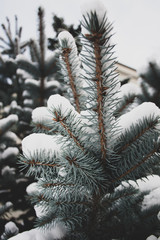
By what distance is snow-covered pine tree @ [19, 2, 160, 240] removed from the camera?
16.4 inches

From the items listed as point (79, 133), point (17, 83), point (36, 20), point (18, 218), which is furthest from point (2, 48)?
point (79, 133)

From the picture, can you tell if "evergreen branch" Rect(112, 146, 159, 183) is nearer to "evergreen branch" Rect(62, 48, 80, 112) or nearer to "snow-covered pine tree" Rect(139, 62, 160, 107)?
"evergreen branch" Rect(62, 48, 80, 112)

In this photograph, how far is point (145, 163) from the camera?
56 centimetres

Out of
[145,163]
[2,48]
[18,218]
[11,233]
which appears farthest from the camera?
[2,48]

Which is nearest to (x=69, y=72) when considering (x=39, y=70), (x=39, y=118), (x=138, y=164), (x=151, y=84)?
(x=39, y=118)

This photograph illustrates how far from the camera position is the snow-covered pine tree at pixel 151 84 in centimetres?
130

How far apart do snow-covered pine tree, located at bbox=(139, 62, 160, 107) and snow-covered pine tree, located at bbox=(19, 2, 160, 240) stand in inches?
28.8

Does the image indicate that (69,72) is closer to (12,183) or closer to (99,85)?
(99,85)

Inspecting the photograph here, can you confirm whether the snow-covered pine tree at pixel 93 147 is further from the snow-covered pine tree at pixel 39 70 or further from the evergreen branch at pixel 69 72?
the snow-covered pine tree at pixel 39 70

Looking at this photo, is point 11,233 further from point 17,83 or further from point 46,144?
point 17,83

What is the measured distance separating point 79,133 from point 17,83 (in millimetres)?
2690

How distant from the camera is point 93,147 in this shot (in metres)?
0.56

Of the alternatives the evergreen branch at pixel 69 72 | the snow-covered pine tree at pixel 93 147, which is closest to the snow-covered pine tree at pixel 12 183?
the evergreen branch at pixel 69 72

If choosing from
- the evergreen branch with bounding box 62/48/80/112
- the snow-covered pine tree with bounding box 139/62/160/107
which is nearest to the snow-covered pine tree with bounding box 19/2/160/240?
the evergreen branch with bounding box 62/48/80/112
